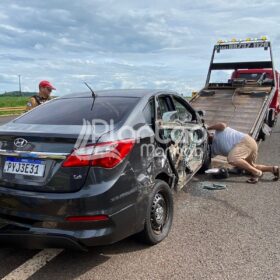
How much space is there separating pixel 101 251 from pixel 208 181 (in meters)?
3.02

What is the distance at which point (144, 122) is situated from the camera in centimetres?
369

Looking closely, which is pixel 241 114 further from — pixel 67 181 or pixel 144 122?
pixel 67 181

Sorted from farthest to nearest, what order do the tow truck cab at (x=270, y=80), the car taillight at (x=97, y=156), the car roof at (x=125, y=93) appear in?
the tow truck cab at (x=270, y=80)
the car roof at (x=125, y=93)
the car taillight at (x=97, y=156)

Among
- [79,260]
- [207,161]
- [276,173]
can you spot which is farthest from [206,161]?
[79,260]

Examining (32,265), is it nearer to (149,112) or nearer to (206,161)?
(149,112)

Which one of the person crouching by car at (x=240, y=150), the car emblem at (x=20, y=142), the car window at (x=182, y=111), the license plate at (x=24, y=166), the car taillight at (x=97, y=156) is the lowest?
the person crouching by car at (x=240, y=150)

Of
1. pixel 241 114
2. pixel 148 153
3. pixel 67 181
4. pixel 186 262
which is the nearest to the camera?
pixel 67 181

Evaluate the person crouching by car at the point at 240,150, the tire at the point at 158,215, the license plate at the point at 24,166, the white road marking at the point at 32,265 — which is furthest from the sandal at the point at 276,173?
the license plate at the point at 24,166

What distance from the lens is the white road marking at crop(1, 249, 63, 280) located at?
3.13 metres

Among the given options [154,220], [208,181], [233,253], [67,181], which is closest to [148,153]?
[154,220]

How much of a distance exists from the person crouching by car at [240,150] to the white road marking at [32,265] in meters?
3.70

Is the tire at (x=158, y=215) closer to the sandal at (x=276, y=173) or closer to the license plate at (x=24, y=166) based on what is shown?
the license plate at (x=24, y=166)

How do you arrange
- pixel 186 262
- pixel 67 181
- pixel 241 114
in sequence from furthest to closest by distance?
pixel 241 114
pixel 186 262
pixel 67 181

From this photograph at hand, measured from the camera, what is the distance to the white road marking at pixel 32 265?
10.3 feet
